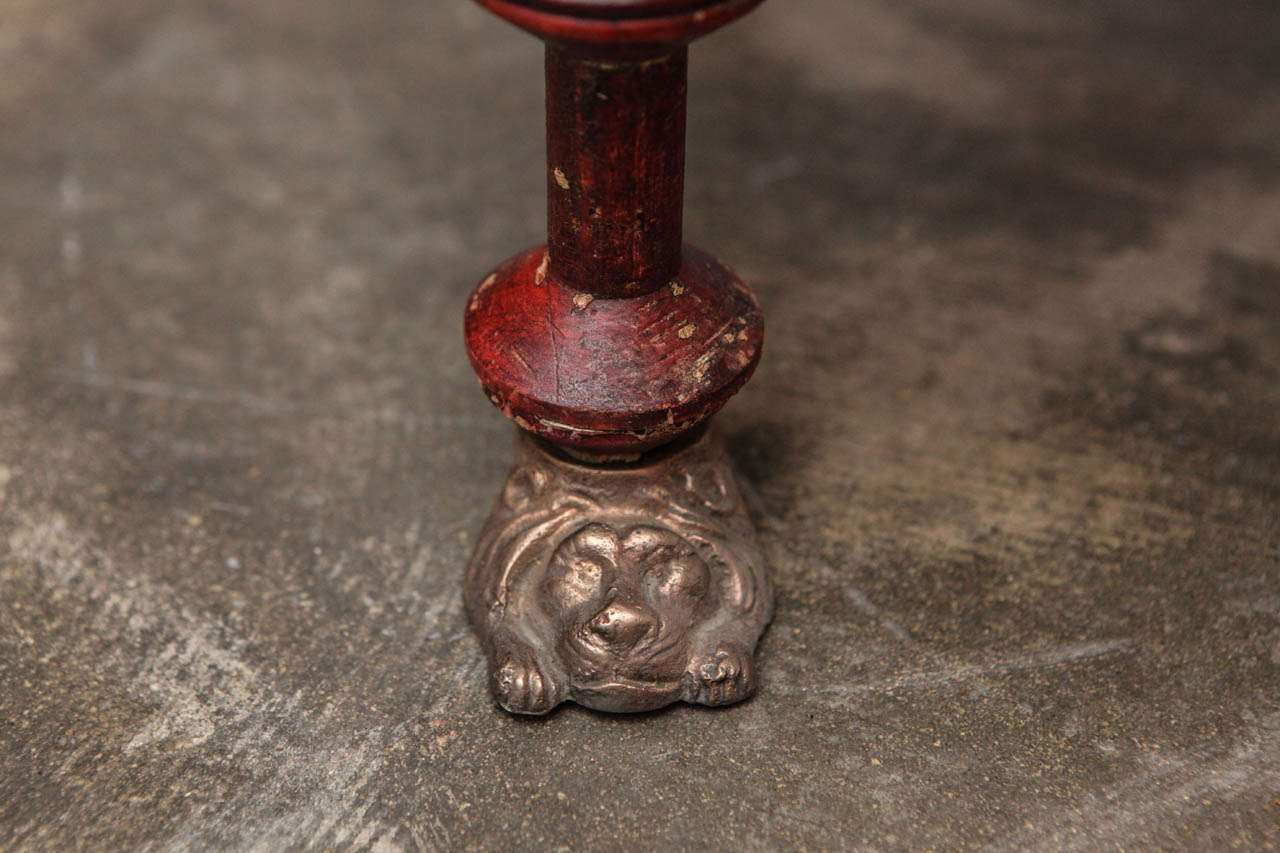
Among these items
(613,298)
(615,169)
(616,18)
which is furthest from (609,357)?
(616,18)

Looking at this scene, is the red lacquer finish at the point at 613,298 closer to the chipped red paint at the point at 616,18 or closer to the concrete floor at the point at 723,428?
the chipped red paint at the point at 616,18

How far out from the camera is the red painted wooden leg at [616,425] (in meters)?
1.35

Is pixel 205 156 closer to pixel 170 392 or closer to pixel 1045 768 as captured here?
pixel 170 392

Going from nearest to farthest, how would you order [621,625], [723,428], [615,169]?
1. [615,169]
2. [621,625]
3. [723,428]

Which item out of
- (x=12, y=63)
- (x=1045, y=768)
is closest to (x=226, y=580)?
(x=1045, y=768)

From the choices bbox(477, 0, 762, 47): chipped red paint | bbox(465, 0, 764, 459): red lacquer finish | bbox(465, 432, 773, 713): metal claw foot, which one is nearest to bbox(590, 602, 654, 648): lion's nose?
bbox(465, 432, 773, 713): metal claw foot

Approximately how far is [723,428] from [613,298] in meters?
0.53

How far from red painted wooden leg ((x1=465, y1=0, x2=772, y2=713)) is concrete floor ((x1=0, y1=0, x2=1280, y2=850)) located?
0.24 feet

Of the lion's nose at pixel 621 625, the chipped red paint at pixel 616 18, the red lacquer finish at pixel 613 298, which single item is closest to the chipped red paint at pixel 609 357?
the red lacquer finish at pixel 613 298

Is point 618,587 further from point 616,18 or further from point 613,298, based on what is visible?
point 616,18

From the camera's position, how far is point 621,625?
1475 mm

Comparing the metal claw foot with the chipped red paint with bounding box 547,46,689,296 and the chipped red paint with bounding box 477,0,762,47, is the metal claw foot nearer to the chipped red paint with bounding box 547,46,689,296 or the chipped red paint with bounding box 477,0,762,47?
the chipped red paint with bounding box 547,46,689,296

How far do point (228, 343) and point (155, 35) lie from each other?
1.08 m

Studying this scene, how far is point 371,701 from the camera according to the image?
152 cm
